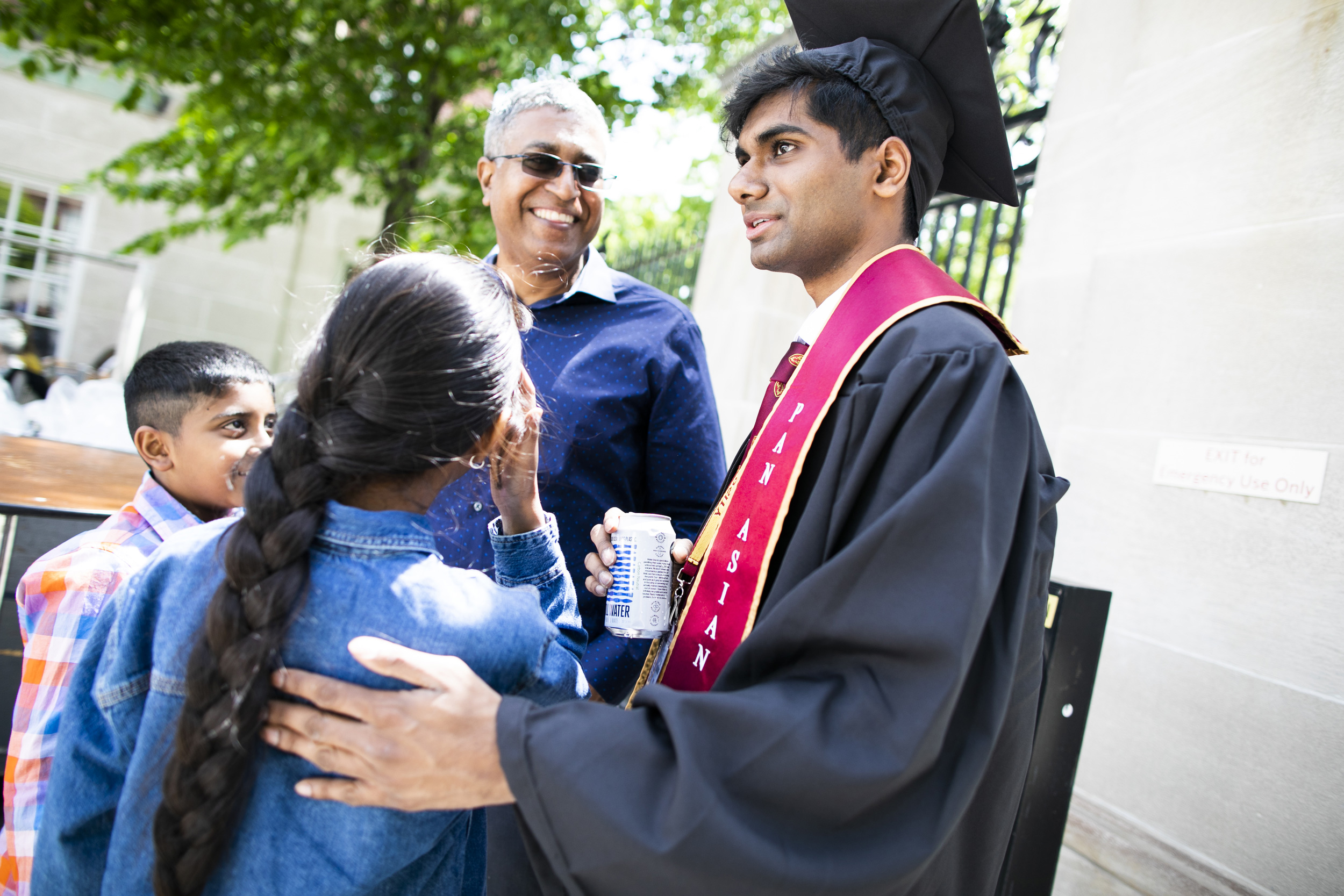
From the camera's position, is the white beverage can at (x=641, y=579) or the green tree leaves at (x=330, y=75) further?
the green tree leaves at (x=330, y=75)

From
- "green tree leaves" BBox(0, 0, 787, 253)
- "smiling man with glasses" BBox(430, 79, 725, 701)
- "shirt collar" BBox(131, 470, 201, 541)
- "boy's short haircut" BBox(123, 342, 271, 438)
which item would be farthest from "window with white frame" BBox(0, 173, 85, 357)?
"shirt collar" BBox(131, 470, 201, 541)

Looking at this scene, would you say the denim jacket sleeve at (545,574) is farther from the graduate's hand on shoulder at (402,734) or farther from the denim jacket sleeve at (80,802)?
the denim jacket sleeve at (80,802)

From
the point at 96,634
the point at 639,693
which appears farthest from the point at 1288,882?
the point at 96,634

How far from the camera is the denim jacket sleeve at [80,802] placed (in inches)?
48.2

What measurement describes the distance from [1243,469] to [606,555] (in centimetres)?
186

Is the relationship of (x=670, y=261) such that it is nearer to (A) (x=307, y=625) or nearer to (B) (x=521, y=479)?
(B) (x=521, y=479)

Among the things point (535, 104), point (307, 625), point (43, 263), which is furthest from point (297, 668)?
point (43, 263)

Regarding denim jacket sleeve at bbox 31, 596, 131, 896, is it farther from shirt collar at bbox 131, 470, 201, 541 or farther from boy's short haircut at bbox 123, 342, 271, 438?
boy's short haircut at bbox 123, 342, 271, 438

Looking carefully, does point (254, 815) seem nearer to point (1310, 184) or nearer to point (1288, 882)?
point (1288, 882)

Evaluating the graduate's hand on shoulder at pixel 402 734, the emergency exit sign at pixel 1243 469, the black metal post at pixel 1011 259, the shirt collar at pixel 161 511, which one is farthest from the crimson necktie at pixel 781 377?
the black metal post at pixel 1011 259

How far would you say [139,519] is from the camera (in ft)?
5.96

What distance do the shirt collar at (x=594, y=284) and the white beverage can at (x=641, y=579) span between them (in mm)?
916

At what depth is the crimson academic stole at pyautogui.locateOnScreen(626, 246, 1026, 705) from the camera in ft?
4.25

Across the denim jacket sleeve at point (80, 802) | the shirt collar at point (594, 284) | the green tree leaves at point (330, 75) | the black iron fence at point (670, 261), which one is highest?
the green tree leaves at point (330, 75)
